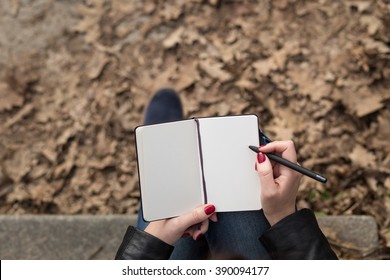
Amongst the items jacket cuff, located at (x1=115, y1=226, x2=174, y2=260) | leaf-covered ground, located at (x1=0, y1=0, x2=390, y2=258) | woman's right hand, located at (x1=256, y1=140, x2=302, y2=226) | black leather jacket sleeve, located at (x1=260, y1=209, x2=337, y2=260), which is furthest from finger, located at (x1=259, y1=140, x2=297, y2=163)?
leaf-covered ground, located at (x1=0, y1=0, x2=390, y2=258)

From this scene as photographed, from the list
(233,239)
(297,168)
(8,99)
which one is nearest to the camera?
(297,168)

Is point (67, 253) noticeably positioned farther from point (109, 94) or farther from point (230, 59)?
point (230, 59)

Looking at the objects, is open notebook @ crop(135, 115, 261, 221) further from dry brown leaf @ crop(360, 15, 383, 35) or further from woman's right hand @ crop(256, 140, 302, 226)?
dry brown leaf @ crop(360, 15, 383, 35)

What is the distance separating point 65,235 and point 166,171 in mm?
1239

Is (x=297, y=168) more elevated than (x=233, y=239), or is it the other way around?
(x=297, y=168)

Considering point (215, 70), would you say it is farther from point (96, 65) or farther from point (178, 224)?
point (178, 224)

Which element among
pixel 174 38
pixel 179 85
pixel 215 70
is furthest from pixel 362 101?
pixel 174 38

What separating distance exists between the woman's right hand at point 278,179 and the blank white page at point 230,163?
65 millimetres

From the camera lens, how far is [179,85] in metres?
3.36

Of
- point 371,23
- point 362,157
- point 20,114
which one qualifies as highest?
point 371,23

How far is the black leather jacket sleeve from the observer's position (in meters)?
1.84

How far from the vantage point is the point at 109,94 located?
11.1 feet
